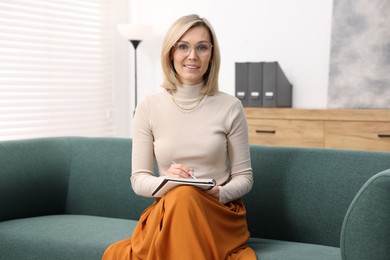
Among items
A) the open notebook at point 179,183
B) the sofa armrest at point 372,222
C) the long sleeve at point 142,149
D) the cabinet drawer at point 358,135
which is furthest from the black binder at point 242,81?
the sofa armrest at point 372,222

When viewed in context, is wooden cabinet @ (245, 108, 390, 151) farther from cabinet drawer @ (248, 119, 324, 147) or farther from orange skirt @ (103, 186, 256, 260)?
orange skirt @ (103, 186, 256, 260)

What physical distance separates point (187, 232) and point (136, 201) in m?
0.95

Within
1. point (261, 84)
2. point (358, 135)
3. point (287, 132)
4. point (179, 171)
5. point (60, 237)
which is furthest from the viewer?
point (261, 84)

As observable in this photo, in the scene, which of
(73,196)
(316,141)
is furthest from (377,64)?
(73,196)

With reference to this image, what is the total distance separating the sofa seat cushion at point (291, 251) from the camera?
2229 mm

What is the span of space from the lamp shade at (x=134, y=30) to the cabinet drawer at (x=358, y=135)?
73.2 inches

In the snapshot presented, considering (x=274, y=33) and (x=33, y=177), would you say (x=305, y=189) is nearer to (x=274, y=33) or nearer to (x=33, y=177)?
(x=33, y=177)

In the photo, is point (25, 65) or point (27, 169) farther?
point (25, 65)

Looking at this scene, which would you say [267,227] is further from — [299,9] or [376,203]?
[299,9]

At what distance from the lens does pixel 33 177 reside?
3031 mm

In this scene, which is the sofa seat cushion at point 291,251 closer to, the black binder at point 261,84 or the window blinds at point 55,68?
the black binder at point 261,84

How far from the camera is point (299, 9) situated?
16.0 ft

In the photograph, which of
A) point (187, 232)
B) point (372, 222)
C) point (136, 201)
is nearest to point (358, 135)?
point (136, 201)

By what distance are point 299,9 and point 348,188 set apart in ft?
8.97
